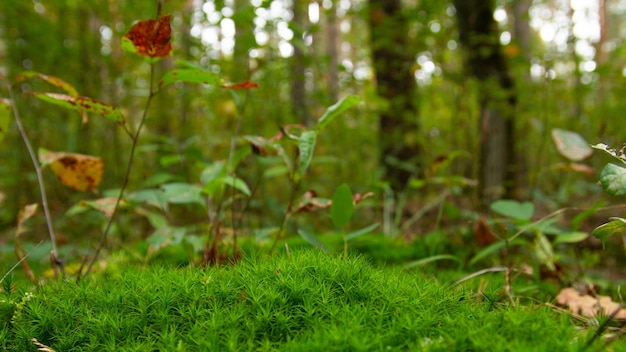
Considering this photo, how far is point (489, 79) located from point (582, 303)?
2580mm

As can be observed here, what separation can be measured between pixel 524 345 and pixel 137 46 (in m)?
1.55

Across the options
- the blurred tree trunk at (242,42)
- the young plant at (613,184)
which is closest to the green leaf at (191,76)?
the blurred tree trunk at (242,42)

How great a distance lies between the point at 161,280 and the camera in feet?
4.39

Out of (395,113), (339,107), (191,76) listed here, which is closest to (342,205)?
(339,107)

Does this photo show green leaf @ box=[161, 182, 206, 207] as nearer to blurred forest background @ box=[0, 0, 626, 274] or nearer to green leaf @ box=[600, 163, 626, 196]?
blurred forest background @ box=[0, 0, 626, 274]

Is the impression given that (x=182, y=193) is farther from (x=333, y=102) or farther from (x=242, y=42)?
(x=333, y=102)

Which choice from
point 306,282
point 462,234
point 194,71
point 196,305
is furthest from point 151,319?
point 462,234

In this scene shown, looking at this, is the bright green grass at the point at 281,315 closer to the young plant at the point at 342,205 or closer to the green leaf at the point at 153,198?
the young plant at the point at 342,205

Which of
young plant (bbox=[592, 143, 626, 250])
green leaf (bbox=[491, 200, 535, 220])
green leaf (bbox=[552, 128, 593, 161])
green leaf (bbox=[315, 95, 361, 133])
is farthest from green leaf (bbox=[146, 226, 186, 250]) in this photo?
green leaf (bbox=[552, 128, 593, 161])

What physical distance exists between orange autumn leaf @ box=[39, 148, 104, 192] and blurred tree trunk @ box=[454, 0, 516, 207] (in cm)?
315

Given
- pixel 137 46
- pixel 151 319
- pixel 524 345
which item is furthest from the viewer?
pixel 137 46

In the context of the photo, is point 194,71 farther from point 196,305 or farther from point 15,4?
point 15,4

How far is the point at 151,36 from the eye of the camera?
5.25 feet

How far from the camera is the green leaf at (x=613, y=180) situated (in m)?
1.13
